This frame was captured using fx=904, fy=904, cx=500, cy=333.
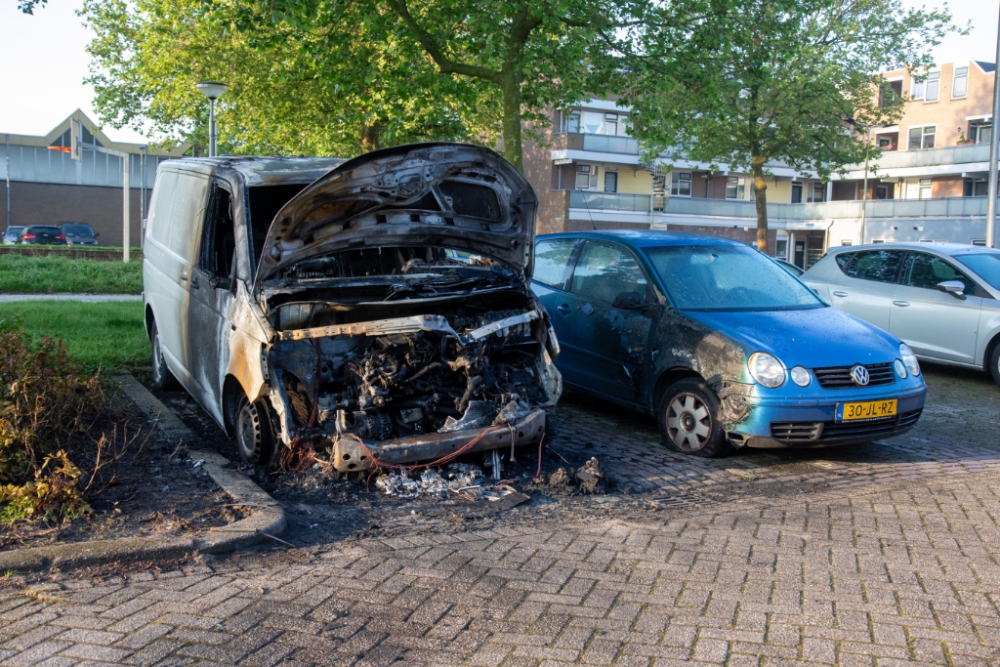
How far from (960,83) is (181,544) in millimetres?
57599

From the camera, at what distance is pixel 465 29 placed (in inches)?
561

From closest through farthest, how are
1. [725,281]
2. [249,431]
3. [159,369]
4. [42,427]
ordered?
[42,427] < [249,431] < [725,281] < [159,369]

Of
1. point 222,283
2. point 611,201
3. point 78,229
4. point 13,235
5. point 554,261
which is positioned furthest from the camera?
point 78,229

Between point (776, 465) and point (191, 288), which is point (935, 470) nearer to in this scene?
point (776, 465)

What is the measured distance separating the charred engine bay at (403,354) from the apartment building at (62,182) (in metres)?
46.7

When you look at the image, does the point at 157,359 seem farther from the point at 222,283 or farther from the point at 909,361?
the point at 909,361

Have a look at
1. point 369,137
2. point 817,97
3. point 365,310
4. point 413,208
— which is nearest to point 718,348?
point 413,208

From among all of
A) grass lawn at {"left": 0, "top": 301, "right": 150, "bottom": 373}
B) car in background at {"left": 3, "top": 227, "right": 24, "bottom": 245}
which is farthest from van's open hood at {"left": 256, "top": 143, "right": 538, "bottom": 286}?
car in background at {"left": 3, "top": 227, "right": 24, "bottom": 245}

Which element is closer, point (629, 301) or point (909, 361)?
point (909, 361)

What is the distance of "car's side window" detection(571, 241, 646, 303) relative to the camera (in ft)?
25.2

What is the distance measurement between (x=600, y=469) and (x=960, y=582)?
2.23 m

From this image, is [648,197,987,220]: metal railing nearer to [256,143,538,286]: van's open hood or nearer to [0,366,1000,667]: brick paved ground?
[256,143,538,286]: van's open hood

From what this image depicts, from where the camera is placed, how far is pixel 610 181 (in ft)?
164

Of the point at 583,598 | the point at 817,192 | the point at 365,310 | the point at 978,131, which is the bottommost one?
the point at 583,598
